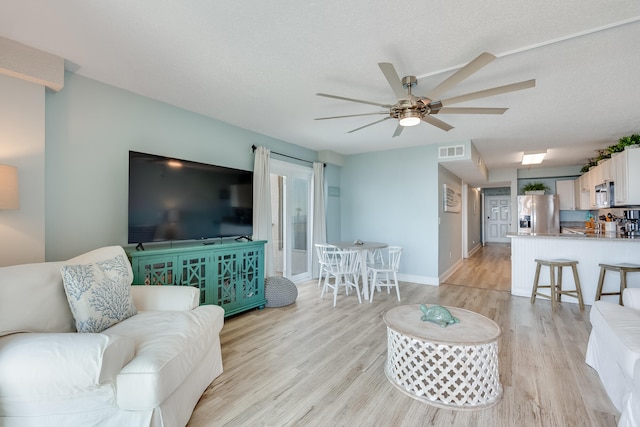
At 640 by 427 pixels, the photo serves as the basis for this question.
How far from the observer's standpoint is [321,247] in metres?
4.54

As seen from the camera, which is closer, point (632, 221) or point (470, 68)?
point (470, 68)

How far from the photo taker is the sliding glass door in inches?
200

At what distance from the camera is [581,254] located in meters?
4.10

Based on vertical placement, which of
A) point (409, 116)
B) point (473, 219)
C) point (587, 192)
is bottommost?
point (473, 219)

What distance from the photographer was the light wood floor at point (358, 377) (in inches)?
69.9

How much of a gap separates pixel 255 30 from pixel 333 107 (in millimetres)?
1485

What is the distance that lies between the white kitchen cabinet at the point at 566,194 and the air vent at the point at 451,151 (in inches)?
182

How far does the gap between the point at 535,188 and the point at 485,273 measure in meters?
3.19

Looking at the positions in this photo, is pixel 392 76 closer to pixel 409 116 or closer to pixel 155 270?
pixel 409 116

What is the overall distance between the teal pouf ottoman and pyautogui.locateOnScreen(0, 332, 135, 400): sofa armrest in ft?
8.53

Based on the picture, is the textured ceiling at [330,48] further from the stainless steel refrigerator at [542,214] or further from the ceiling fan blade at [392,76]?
the stainless steel refrigerator at [542,214]

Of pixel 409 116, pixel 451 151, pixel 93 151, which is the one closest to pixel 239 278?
pixel 93 151

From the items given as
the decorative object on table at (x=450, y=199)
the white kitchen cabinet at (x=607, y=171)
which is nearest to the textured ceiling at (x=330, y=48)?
the white kitchen cabinet at (x=607, y=171)

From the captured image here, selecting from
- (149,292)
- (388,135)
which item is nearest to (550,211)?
(388,135)
